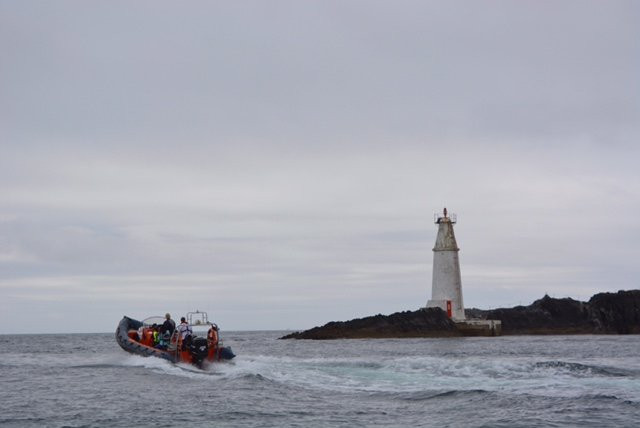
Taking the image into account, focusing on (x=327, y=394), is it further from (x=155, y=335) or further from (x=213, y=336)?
(x=155, y=335)

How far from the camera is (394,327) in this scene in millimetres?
69312

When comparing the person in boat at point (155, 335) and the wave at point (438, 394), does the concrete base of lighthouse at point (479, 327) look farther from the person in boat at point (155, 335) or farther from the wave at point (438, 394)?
the wave at point (438, 394)

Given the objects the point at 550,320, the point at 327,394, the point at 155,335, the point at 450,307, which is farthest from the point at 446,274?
the point at 327,394

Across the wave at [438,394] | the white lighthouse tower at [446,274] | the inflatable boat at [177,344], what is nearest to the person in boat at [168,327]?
the inflatable boat at [177,344]

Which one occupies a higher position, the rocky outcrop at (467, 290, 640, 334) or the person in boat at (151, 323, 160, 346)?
the rocky outcrop at (467, 290, 640, 334)

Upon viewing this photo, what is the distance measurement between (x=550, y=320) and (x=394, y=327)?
15.4 metres

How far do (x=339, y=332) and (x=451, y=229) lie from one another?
14444 millimetres

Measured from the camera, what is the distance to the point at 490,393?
72.0 ft

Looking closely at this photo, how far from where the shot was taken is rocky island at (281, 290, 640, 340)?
6994cm

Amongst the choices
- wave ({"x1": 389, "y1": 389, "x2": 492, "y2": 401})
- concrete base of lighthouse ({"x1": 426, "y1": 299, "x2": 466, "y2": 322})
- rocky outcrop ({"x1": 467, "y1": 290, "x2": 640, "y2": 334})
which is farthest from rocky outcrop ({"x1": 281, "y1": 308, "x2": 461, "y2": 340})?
wave ({"x1": 389, "y1": 389, "x2": 492, "y2": 401})

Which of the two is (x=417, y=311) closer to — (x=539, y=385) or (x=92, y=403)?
(x=539, y=385)

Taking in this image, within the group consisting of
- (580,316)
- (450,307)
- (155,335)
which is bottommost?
(155,335)

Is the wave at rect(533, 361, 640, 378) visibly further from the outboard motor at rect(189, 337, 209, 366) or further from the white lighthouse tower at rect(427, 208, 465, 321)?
the white lighthouse tower at rect(427, 208, 465, 321)

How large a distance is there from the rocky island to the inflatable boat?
115 ft
